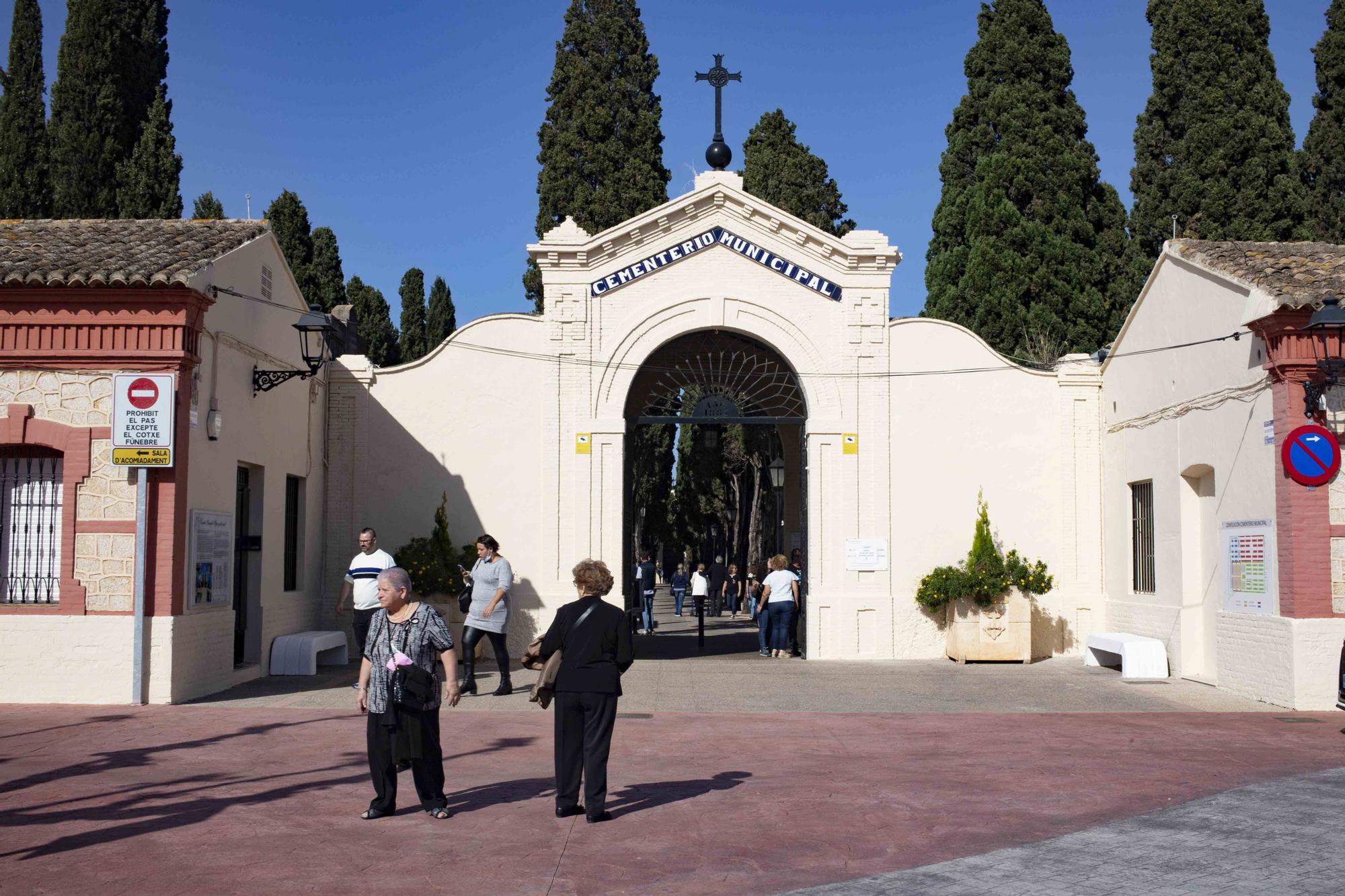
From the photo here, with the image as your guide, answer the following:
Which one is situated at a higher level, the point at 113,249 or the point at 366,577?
→ the point at 113,249

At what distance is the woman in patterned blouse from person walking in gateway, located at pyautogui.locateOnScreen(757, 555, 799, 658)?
36.7 feet

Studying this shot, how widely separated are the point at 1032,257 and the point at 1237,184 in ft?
14.7

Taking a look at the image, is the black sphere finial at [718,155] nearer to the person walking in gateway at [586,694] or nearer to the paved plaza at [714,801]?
the paved plaza at [714,801]

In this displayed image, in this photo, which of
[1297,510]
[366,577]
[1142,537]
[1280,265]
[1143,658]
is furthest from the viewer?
[1142,537]

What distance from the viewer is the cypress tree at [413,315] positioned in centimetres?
4816

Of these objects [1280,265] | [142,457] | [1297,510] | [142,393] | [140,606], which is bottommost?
[140,606]

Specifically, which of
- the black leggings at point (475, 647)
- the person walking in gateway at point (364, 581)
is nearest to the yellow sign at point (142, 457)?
the person walking in gateway at point (364, 581)

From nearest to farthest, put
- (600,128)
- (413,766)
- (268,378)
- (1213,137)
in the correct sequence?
(413,766)
(268,378)
(1213,137)
(600,128)

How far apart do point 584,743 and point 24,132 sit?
95.6ft

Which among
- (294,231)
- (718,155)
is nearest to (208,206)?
(294,231)

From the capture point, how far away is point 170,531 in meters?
12.5

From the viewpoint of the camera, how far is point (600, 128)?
32.1 metres

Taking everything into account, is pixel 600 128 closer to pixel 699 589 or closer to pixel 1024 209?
pixel 1024 209

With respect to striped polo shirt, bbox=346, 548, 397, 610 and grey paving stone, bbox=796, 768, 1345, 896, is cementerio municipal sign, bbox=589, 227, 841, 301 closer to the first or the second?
striped polo shirt, bbox=346, 548, 397, 610
